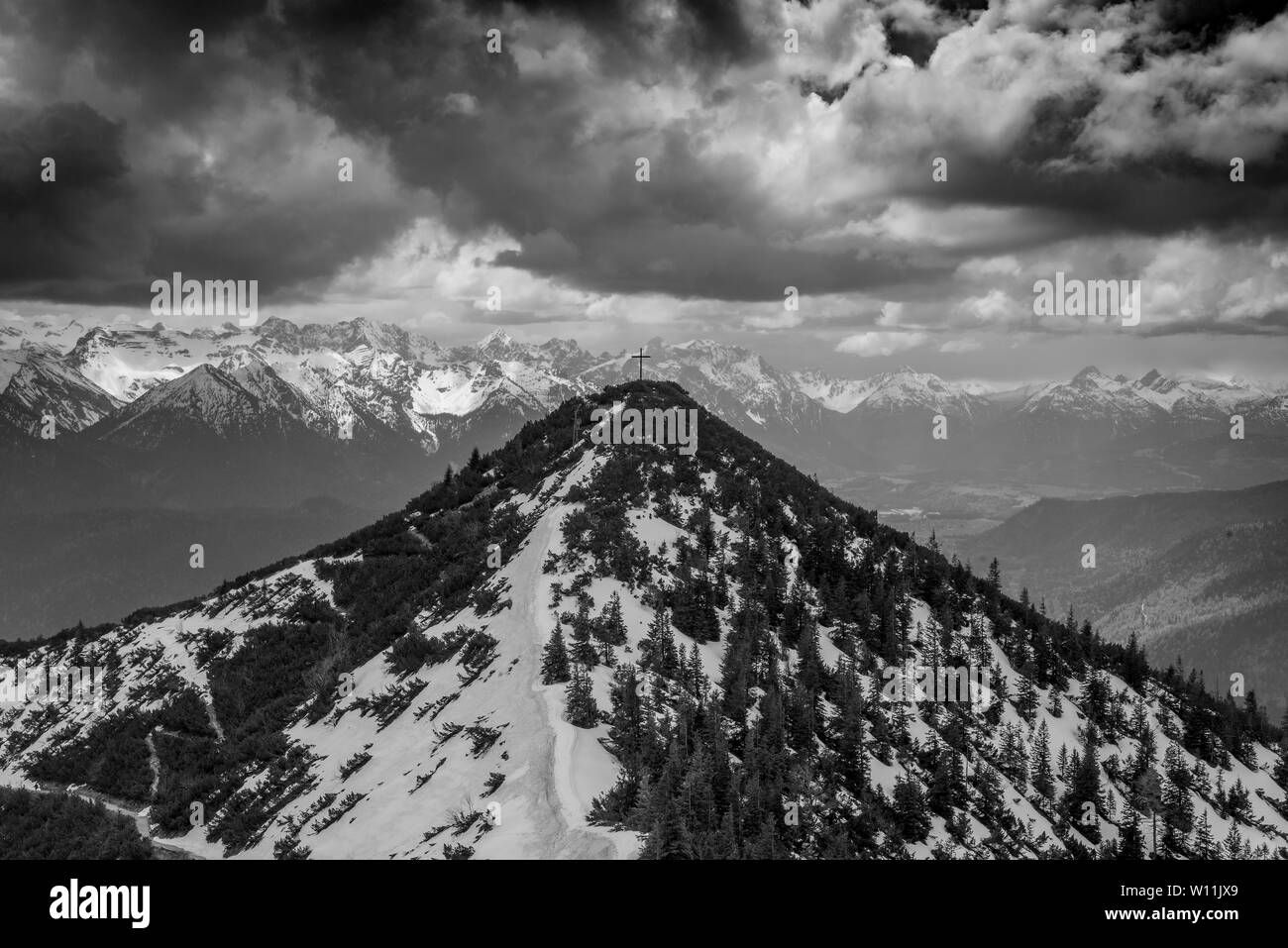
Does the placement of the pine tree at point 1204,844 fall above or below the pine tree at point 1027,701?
below

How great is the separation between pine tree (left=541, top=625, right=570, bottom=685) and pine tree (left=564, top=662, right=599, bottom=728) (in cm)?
92

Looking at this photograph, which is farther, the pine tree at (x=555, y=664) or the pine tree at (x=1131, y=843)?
the pine tree at (x=1131, y=843)

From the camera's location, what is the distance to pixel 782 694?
5619 cm

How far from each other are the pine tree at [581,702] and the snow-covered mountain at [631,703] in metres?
0.19

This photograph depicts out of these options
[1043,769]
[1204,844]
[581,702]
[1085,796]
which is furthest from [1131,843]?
[581,702]

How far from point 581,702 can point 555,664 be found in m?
5.65

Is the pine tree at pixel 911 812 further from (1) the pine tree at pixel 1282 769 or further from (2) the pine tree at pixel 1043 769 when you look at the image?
(1) the pine tree at pixel 1282 769

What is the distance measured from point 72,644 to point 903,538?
9893 cm

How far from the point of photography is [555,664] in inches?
1938

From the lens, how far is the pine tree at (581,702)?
42.7m

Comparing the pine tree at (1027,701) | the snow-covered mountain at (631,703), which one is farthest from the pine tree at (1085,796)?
the pine tree at (1027,701)

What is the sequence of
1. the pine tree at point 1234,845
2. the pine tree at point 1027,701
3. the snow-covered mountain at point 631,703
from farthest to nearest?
the pine tree at point 1027,701
the pine tree at point 1234,845
the snow-covered mountain at point 631,703
